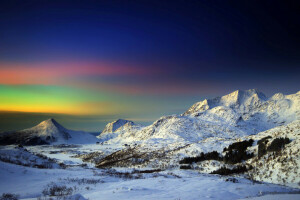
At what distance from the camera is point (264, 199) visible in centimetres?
838

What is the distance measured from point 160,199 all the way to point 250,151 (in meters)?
31.5

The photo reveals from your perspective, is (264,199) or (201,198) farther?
(201,198)

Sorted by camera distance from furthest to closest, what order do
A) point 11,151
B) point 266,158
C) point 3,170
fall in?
point 11,151 < point 266,158 < point 3,170

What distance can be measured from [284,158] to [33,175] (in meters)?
31.5

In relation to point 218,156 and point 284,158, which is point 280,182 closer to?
point 284,158

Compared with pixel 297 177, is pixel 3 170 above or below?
below

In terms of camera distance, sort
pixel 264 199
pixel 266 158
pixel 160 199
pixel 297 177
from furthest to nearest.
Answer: pixel 266 158
pixel 297 177
pixel 160 199
pixel 264 199

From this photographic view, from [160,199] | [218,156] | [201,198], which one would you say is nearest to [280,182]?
[201,198]

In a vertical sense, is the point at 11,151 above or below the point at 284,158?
below

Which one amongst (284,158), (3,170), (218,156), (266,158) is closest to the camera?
(3,170)

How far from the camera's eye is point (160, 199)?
33.5 ft

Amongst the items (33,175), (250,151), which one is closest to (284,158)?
(250,151)

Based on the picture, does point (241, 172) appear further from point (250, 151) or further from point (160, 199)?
point (160, 199)

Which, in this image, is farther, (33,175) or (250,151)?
(250,151)
